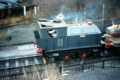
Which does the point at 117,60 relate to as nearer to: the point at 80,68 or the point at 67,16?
the point at 80,68

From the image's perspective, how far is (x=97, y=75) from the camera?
40.5 ft

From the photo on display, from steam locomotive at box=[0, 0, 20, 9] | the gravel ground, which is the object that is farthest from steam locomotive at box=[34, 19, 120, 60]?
steam locomotive at box=[0, 0, 20, 9]

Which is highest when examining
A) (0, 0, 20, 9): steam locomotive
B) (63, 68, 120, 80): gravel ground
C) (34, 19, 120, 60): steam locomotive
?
(0, 0, 20, 9): steam locomotive

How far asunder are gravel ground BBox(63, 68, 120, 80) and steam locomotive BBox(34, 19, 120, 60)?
74.7 inches

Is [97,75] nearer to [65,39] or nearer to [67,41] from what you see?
[67,41]

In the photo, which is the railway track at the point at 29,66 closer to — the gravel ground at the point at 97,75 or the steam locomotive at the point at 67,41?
the gravel ground at the point at 97,75

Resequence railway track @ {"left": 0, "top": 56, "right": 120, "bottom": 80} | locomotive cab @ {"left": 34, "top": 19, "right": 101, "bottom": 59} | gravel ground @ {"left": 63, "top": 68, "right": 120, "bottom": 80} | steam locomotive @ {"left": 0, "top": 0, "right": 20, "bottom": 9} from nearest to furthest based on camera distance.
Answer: gravel ground @ {"left": 63, "top": 68, "right": 120, "bottom": 80}, railway track @ {"left": 0, "top": 56, "right": 120, "bottom": 80}, locomotive cab @ {"left": 34, "top": 19, "right": 101, "bottom": 59}, steam locomotive @ {"left": 0, "top": 0, "right": 20, "bottom": 9}

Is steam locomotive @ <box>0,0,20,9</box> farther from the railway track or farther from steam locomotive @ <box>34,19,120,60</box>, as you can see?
the railway track

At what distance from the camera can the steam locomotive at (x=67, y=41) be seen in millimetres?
13102

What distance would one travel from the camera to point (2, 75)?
12.7m

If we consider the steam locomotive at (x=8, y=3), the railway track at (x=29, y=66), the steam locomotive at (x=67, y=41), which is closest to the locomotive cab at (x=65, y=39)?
the steam locomotive at (x=67, y=41)

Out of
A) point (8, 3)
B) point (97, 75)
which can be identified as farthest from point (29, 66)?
point (8, 3)

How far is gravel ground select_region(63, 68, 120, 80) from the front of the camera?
1209 centimetres

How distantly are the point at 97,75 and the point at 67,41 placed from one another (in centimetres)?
329
